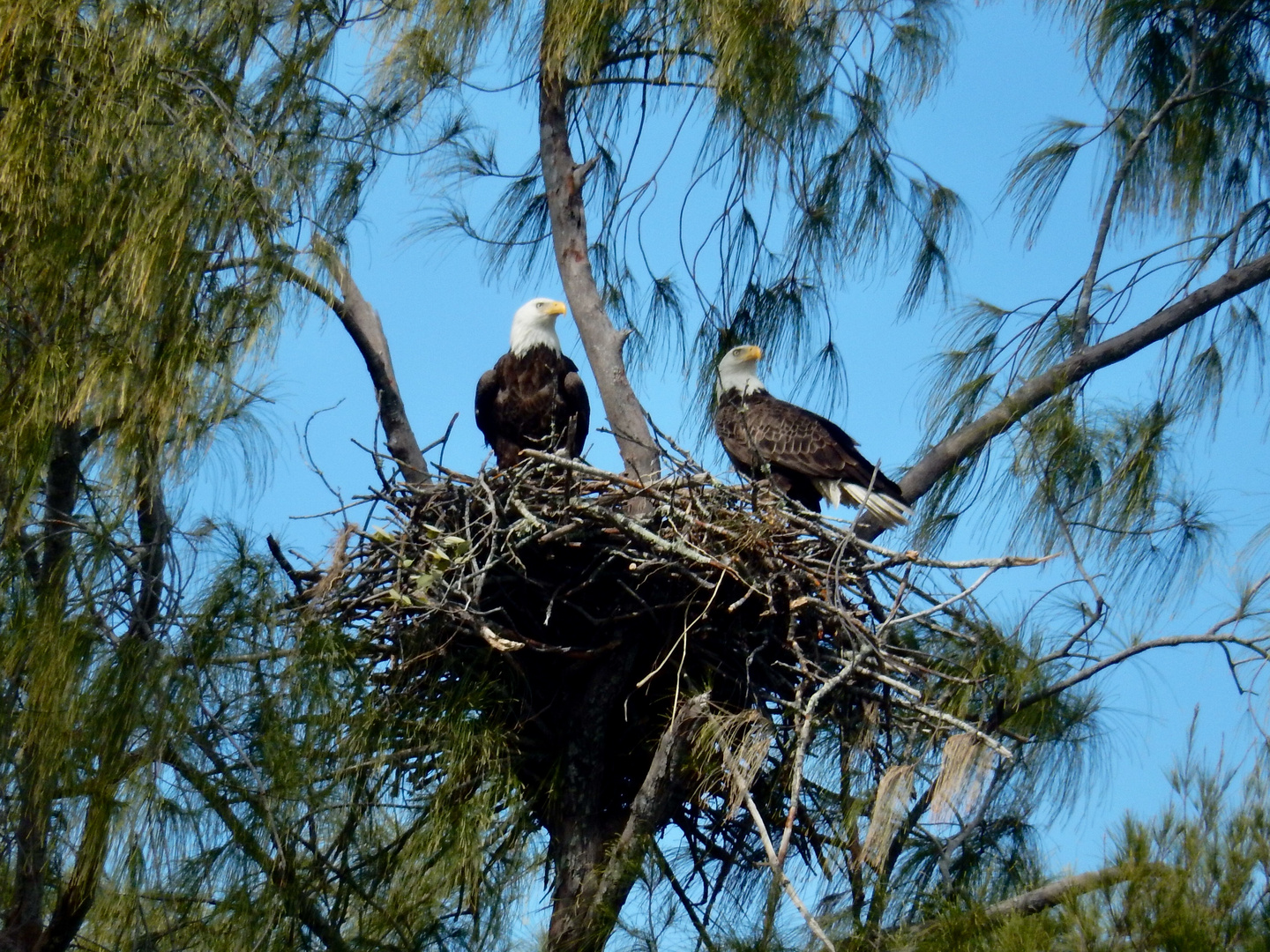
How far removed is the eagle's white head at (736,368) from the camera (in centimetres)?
605

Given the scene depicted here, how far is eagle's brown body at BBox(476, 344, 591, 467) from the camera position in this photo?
618 cm

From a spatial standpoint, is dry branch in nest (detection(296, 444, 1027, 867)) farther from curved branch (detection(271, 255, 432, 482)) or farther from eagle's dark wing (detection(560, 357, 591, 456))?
eagle's dark wing (detection(560, 357, 591, 456))

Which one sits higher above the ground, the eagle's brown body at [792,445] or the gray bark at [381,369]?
the eagle's brown body at [792,445]

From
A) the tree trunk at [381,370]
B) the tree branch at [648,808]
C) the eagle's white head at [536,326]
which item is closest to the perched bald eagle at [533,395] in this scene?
the eagle's white head at [536,326]

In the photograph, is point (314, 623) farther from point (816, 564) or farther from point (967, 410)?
point (967, 410)

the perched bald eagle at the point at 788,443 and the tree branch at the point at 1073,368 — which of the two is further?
the perched bald eagle at the point at 788,443

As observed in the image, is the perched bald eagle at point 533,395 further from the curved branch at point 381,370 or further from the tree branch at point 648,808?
the tree branch at point 648,808

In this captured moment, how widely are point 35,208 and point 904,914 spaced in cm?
261

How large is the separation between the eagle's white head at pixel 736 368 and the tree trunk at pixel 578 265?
2.38 ft

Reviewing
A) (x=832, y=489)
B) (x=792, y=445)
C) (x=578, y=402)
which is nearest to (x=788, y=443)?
(x=792, y=445)

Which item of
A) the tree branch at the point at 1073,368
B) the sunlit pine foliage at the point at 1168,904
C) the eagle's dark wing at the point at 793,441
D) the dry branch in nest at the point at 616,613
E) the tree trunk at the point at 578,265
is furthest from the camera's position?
the eagle's dark wing at the point at 793,441

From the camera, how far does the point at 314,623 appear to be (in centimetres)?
405

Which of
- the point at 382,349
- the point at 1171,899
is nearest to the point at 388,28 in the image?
the point at 382,349

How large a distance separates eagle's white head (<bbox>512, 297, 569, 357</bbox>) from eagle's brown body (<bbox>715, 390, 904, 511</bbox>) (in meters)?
0.82
